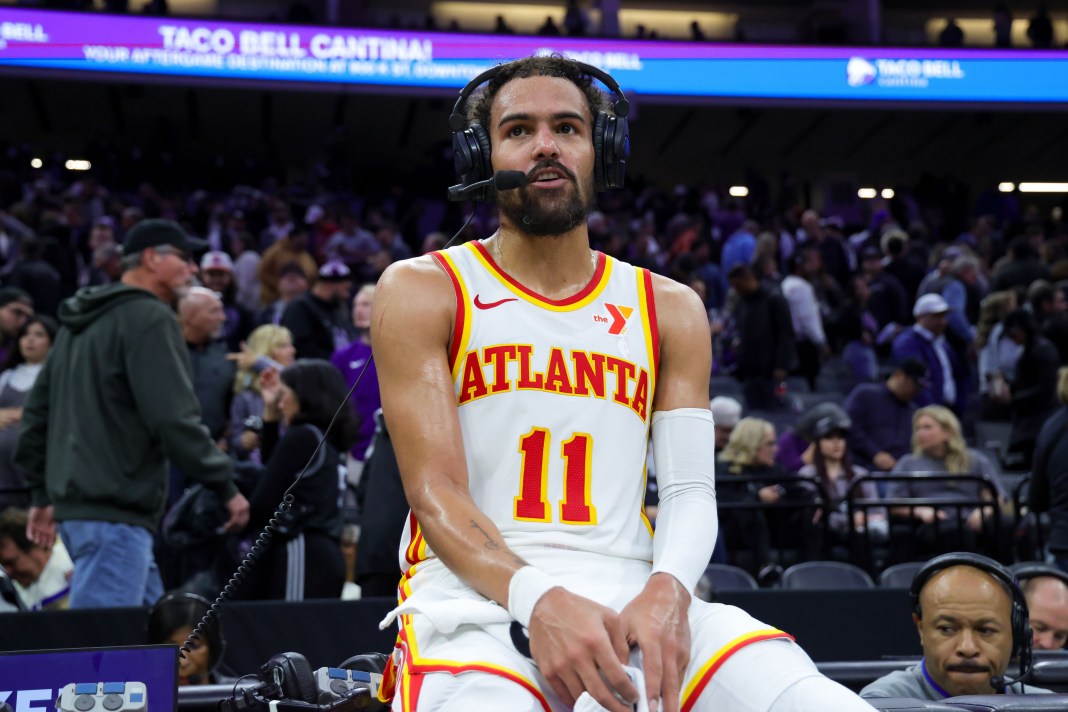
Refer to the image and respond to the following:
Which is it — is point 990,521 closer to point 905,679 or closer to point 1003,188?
point 905,679

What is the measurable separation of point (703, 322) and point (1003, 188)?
2285 cm

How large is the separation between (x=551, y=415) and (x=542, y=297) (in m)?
0.26

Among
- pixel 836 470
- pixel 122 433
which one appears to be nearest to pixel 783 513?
pixel 836 470

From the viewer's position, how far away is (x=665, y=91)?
18.2 m

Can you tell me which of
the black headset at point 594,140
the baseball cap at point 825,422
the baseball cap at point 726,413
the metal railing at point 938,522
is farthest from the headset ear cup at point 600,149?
the baseball cap at point 726,413

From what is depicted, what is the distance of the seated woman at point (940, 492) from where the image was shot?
7.08m

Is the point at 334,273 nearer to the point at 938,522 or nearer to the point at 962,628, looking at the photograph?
the point at 938,522

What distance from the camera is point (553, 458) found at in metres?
2.31

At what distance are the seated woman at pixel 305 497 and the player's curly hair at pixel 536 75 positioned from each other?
279 centimetres

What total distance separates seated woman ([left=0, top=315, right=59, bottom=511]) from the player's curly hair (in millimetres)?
5035

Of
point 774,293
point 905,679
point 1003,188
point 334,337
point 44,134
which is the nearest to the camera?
point 905,679

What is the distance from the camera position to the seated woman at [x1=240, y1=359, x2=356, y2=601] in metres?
5.30

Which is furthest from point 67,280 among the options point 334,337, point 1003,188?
point 1003,188

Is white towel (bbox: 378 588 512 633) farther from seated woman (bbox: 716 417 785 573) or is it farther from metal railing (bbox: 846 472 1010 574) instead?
metal railing (bbox: 846 472 1010 574)
